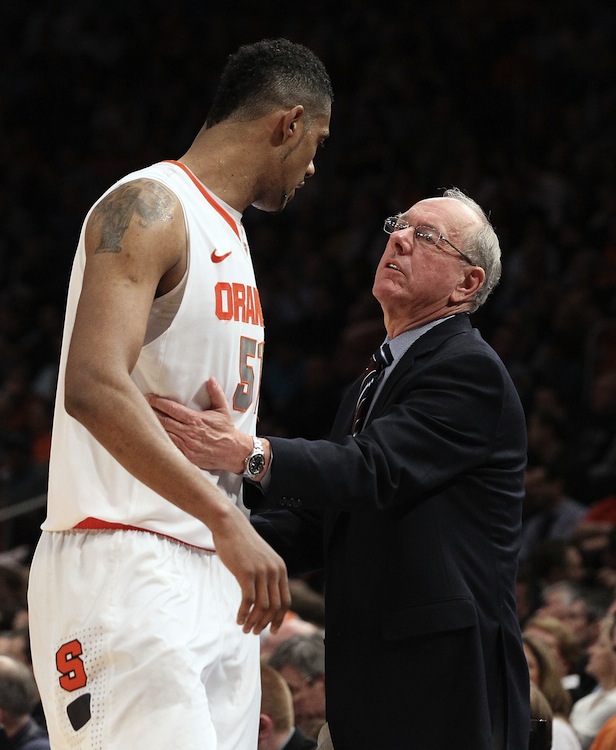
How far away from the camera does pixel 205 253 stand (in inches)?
119

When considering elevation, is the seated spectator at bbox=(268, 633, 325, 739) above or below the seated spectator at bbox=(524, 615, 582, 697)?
above

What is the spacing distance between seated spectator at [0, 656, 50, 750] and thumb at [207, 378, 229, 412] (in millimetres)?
2448

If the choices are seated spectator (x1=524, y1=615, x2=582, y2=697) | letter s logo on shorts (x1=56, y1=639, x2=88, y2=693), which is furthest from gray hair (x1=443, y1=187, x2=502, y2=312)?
seated spectator (x1=524, y1=615, x2=582, y2=697)

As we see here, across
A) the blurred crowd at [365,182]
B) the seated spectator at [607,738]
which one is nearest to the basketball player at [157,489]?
the seated spectator at [607,738]

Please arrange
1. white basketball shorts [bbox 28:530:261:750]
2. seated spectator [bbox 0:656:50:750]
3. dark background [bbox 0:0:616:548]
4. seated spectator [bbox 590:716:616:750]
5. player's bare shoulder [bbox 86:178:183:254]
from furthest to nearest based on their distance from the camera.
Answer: dark background [bbox 0:0:616:548] < seated spectator [bbox 0:656:50:750] < seated spectator [bbox 590:716:616:750] < player's bare shoulder [bbox 86:178:183:254] < white basketball shorts [bbox 28:530:261:750]

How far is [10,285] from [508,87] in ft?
17.5

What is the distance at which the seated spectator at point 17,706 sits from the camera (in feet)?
16.5

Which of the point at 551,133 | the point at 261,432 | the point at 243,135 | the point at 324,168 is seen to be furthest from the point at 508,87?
the point at 243,135

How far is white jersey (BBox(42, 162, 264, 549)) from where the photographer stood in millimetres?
2916

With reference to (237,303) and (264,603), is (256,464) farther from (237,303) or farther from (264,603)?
(264,603)

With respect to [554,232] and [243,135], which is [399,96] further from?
[243,135]

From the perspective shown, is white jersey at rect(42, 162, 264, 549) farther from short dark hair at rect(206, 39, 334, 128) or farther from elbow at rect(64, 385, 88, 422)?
short dark hair at rect(206, 39, 334, 128)

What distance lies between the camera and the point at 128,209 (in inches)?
115

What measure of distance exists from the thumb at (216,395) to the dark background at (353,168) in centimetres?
558
